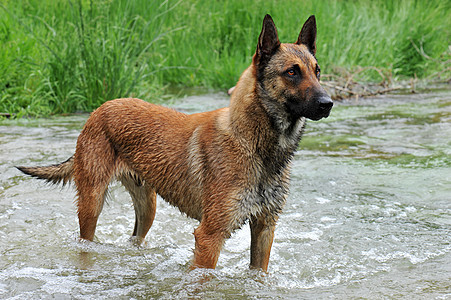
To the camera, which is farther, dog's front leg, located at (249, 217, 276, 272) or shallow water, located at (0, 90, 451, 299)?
dog's front leg, located at (249, 217, 276, 272)

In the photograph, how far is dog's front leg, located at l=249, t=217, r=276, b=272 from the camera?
12.9 feet

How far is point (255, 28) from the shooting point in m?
11.4

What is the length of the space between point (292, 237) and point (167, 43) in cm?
772

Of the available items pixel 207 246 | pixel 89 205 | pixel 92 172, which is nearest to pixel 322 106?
pixel 207 246

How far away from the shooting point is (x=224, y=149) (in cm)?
382

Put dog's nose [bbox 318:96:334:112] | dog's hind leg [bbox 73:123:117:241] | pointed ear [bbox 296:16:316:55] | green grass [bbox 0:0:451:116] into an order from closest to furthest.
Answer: dog's nose [bbox 318:96:334:112]
pointed ear [bbox 296:16:316:55]
dog's hind leg [bbox 73:123:117:241]
green grass [bbox 0:0:451:116]

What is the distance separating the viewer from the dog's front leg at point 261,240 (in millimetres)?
3943

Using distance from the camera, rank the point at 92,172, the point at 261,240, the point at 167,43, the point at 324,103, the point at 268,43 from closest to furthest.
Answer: the point at 324,103 < the point at 268,43 < the point at 261,240 < the point at 92,172 < the point at 167,43

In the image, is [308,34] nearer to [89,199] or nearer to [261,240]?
[261,240]

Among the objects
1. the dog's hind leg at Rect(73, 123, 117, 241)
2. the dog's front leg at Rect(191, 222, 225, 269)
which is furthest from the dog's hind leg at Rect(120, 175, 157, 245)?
the dog's front leg at Rect(191, 222, 225, 269)

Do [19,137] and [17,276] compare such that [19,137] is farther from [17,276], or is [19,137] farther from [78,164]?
[17,276]

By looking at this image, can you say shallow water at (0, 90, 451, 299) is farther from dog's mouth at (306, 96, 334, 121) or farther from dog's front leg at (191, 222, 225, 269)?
dog's mouth at (306, 96, 334, 121)

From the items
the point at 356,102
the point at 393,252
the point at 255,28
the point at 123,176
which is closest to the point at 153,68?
the point at 255,28

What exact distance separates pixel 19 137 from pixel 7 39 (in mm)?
2805
